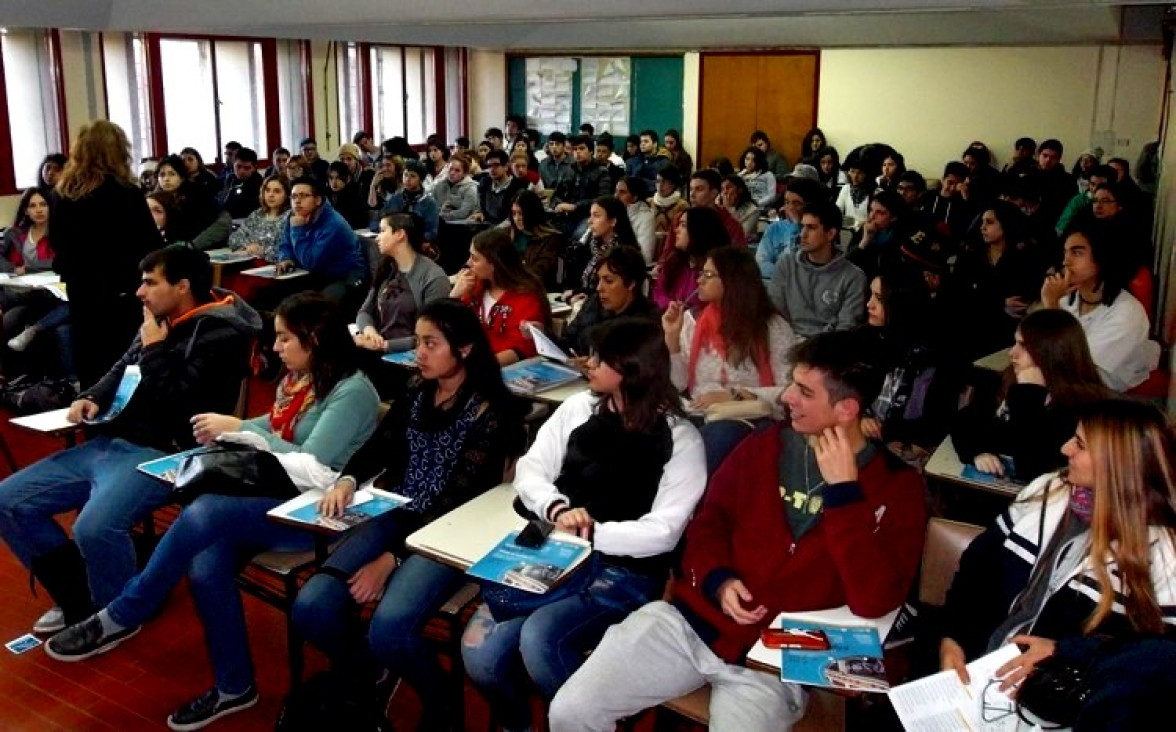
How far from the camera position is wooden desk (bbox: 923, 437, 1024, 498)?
315 centimetres

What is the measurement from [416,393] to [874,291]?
1989 millimetres

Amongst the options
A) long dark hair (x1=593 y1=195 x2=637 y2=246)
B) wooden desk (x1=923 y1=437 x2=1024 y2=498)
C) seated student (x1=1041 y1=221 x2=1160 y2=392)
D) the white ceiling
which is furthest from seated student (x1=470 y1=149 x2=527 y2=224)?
wooden desk (x1=923 y1=437 x2=1024 y2=498)

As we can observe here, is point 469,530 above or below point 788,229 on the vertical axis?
below

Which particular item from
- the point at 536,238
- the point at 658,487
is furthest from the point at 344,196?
the point at 658,487

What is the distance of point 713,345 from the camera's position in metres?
4.12

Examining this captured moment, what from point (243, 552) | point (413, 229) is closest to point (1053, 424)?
point (243, 552)

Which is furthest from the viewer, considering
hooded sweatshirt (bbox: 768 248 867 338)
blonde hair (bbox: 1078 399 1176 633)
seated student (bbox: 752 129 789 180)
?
seated student (bbox: 752 129 789 180)

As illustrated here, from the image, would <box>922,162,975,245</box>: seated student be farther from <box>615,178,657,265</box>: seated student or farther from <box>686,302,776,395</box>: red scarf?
<box>686,302,776,395</box>: red scarf

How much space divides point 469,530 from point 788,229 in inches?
178

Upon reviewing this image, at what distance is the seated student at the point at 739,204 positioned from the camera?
26.3 ft

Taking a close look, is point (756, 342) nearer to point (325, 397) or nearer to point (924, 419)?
point (924, 419)

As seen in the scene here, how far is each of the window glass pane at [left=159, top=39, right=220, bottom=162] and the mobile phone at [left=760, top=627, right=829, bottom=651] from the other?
10.6 meters

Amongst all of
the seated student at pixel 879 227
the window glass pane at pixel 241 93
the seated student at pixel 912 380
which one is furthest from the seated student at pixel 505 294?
the window glass pane at pixel 241 93

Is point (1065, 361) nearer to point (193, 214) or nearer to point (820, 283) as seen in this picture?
point (820, 283)
